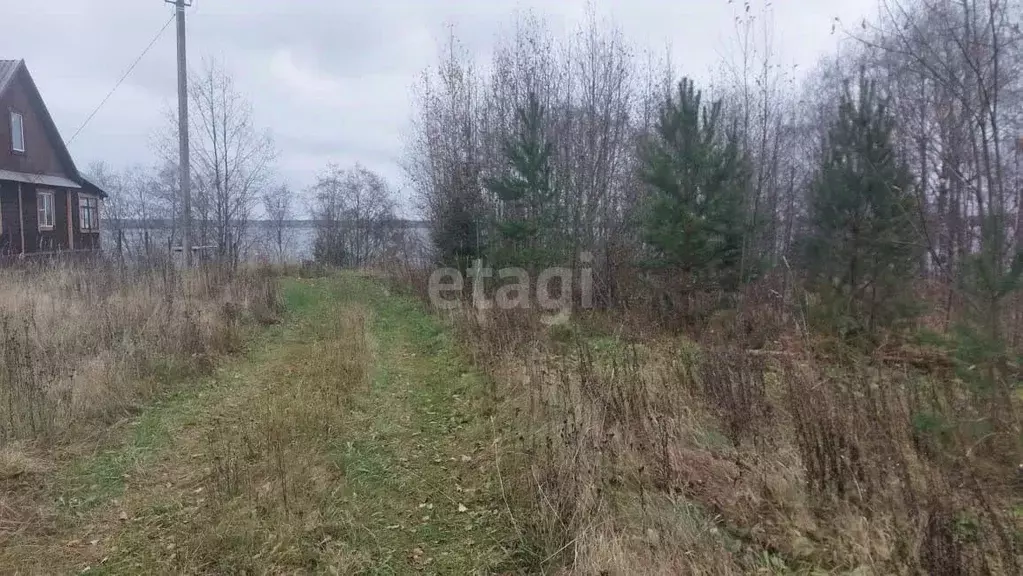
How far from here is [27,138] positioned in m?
19.8

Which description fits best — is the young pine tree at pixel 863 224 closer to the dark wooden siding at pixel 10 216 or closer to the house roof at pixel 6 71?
the dark wooden siding at pixel 10 216

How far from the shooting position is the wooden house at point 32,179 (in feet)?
60.8

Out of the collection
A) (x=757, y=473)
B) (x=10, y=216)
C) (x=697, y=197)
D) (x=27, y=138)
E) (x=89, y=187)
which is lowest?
(x=757, y=473)

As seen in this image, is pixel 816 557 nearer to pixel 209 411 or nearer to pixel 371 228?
pixel 209 411

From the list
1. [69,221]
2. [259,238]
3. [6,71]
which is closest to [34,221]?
[69,221]

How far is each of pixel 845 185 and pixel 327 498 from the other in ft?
26.3

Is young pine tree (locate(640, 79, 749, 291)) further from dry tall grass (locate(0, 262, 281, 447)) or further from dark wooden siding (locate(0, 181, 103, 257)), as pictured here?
dark wooden siding (locate(0, 181, 103, 257))

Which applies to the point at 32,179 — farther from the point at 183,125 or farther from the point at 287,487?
the point at 287,487

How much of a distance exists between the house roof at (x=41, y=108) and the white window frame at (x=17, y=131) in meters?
1.02

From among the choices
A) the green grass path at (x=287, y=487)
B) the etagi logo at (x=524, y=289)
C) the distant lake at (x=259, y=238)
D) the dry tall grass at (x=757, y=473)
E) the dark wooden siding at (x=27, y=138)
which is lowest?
the green grass path at (x=287, y=487)

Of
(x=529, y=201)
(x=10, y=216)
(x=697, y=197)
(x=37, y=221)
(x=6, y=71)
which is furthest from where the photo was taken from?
(x=37, y=221)

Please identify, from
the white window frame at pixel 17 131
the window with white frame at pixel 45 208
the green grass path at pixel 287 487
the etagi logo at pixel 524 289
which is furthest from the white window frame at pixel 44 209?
the green grass path at pixel 287 487

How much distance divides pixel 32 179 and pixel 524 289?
760 inches

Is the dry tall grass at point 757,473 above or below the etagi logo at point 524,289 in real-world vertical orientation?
below
